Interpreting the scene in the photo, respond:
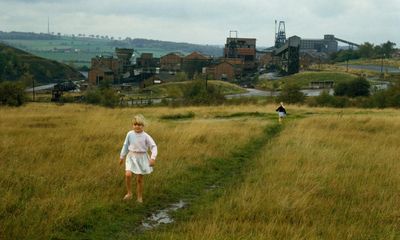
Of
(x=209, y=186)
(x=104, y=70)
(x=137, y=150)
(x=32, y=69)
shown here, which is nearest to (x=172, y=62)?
(x=104, y=70)

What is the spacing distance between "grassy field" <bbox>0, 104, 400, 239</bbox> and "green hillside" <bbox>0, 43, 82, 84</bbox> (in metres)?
117

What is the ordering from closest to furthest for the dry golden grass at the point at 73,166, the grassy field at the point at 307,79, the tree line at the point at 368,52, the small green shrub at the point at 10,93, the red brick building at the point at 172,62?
the dry golden grass at the point at 73,166, the small green shrub at the point at 10,93, the grassy field at the point at 307,79, the red brick building at the point at 172,62, the tree line at the point at 368,52

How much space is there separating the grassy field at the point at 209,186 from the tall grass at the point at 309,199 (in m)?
0.02

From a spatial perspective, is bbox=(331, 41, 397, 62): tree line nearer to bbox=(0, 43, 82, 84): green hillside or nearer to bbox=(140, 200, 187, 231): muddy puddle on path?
bbox=(0, 43, 82, 84): green hillside

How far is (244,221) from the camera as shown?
23.8 feet

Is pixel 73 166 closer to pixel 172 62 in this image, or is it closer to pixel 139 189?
pixel 139 189

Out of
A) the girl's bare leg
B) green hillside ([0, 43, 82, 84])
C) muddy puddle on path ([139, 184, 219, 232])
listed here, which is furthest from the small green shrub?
green hillside ([0, 43, 82, 84])

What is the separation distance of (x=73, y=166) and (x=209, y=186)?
3203 mm

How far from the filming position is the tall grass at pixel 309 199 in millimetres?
6778

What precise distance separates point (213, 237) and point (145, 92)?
80845 mm

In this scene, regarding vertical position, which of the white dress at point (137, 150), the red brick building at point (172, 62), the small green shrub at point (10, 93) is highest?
the red brick building at point (172, 62)

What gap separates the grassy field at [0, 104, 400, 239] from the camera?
6.83m

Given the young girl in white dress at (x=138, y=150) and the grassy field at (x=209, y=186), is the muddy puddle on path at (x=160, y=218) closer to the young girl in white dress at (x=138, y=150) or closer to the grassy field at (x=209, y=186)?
the grassy field at (x=209, y=186)

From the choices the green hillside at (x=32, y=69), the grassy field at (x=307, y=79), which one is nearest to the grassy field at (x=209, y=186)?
the grassy field at (x=307, y=79)
